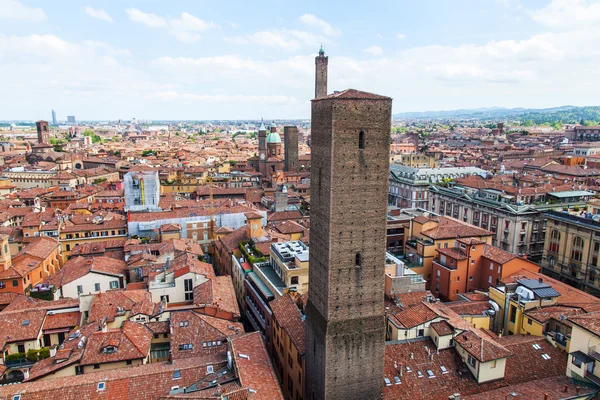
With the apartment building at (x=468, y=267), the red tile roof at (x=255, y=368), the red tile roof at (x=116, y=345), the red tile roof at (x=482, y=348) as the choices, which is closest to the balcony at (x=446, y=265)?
the apartment building at (x=468, y=267)

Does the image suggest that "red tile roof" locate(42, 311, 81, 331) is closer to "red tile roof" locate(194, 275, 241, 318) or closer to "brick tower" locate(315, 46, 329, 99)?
"red tile roof" locate(194, 275, 241, 318)

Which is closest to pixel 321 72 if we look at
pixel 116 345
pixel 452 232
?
pixel 452 232

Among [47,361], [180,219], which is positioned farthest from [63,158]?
[47,361]

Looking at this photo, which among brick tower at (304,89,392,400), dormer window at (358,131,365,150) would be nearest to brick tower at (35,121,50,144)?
brick tower at (304,89,392,400)

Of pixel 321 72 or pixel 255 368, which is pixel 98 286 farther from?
pixel 321 72

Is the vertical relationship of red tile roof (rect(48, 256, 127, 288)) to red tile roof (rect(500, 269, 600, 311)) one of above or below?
below

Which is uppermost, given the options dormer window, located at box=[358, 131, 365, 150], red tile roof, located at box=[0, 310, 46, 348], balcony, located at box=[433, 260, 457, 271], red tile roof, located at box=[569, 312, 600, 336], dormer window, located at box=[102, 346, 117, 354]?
dormer window, located at box=[358, 131, 365, 150]
